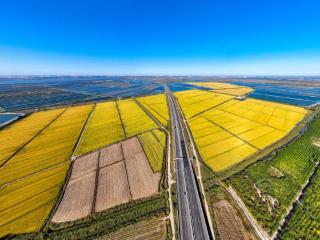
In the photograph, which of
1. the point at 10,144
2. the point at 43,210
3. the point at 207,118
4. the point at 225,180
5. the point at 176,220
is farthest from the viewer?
the point at 207,118

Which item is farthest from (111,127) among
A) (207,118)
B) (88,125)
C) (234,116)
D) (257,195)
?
(234,116)

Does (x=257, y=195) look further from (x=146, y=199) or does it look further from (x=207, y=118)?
(x=207, y=118)

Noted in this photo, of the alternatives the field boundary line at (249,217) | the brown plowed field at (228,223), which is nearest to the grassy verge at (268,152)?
the field boundary line at (249,217)

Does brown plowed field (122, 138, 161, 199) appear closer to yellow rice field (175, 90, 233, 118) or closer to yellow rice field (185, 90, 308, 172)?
yellow rice field (185, 90, 308, 172)

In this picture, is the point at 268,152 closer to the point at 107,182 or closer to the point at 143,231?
the point at 143,231

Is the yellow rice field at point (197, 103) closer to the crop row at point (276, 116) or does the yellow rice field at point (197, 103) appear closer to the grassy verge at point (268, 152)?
the crop row at point (276, 116)

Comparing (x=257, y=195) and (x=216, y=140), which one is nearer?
(x=257, y=195)
